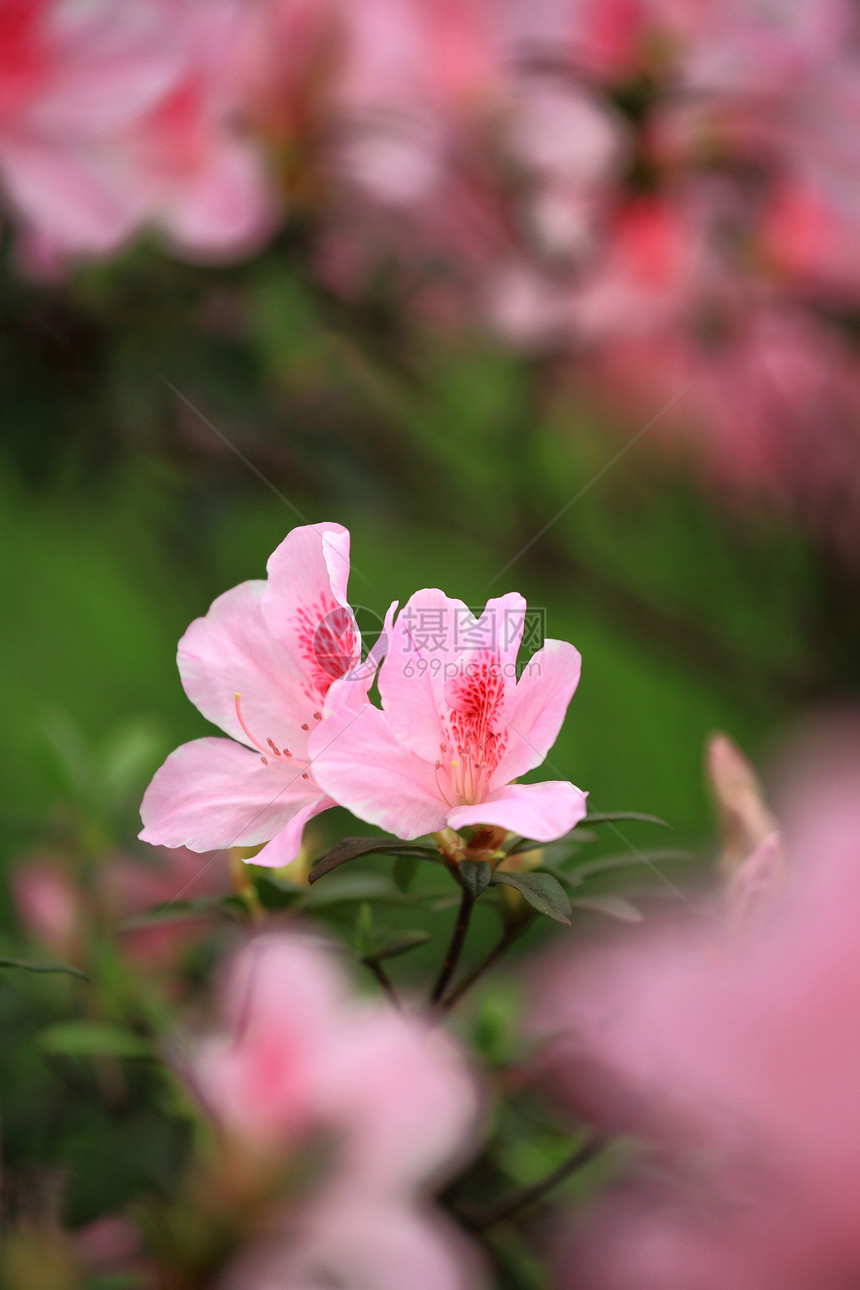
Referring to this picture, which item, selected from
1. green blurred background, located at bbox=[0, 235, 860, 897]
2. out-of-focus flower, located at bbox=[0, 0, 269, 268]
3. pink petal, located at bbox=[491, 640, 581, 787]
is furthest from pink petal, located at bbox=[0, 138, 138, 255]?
pink petal, located at bbox=[491, 640, 581, 787]

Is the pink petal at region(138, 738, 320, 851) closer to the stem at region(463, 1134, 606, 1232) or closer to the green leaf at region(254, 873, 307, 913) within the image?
the green leaf at region(254, 873, 307, 913)

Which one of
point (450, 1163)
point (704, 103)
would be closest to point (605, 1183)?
point (450, 1163)

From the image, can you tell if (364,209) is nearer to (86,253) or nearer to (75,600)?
(86,253)

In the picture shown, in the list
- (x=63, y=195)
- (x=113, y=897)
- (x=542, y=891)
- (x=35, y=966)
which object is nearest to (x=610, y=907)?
(x=542, y=891)

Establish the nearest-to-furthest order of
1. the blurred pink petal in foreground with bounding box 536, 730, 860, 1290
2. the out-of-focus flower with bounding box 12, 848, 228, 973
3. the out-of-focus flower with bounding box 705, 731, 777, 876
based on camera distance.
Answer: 1. the blurred pink petal in foreground with bounding box 536, 730, 860, 1290
2. the out-of-focus flower with bounding box 705, 731, 777, 876
3. the out-of-focus flower with bounding box 12, 848, 228, 973

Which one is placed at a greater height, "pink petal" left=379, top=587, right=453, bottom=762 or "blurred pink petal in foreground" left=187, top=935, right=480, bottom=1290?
"pink petal" left=379, top=587, right=453, bottom=762

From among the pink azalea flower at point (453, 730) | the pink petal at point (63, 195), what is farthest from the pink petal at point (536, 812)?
the pink petal at point (63, 195)

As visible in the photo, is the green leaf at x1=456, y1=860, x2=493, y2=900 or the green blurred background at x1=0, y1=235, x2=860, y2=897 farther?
the green blurred background at x1=0, y1=235, x2=860, y2=897
